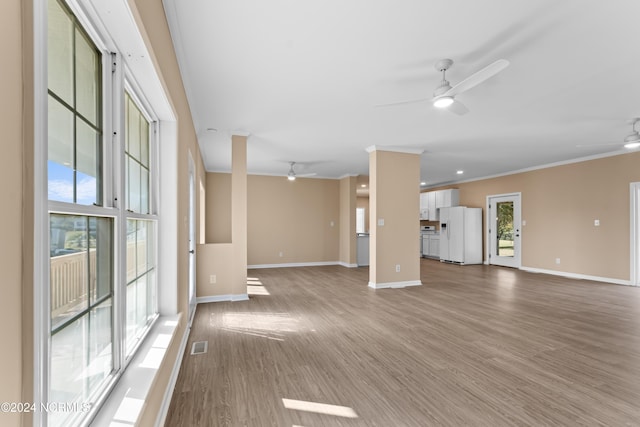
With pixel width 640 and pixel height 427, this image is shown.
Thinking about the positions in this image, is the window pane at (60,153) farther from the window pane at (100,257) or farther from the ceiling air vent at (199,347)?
the ceiling air vent at (199,347)

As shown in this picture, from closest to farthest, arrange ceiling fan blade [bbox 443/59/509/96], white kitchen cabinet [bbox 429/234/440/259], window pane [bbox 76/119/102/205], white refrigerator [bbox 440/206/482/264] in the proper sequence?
1. window pane [bbox 76/119/102/205]
2. ceiling fan blade [bbox 443/59/509/96]
3. white refrigerator [bbox 440/206/482/264]
4. white kitchen cabinet [bbox 429/234/440/259]

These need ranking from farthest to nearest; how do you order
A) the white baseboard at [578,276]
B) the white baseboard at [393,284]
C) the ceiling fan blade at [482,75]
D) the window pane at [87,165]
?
1. the white baseboard at [578,276]
2. the white baseboard at [393,284]
3. the ceiling fan blade at [482,75]
4. the window pane at [87,165]

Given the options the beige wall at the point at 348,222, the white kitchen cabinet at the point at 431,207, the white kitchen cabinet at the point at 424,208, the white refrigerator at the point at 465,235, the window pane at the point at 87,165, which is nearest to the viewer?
the window pane at the point at 87,165

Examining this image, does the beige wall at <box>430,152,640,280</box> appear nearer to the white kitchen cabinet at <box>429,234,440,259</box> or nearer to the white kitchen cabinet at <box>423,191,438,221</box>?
the white kitchen cabinet at <box>423,191,438,221</box>

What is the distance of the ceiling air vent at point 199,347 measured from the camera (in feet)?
9.38

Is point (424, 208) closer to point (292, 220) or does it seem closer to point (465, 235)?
point (465, 235)

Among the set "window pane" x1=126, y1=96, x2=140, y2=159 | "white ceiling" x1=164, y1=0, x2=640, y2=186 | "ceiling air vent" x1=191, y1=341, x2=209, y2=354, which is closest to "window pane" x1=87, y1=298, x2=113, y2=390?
"window pane" x1=126, y1=96, x2=140, y2=159

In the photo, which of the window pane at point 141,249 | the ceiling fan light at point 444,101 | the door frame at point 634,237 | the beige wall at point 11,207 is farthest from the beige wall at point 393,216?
the beige wall at point 11,207

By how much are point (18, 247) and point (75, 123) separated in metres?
0.71

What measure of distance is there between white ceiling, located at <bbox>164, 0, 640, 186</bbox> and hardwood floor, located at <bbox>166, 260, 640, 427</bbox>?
2.56 meters

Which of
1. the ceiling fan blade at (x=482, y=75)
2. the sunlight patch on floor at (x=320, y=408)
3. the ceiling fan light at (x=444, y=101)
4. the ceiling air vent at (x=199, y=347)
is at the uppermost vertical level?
the ceiling fan blade at (x=482, y=75)

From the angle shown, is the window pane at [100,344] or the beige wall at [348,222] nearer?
the window pane at [100,344]

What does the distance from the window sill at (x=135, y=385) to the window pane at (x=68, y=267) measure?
0.41 metres

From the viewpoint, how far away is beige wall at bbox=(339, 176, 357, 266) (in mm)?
8148
